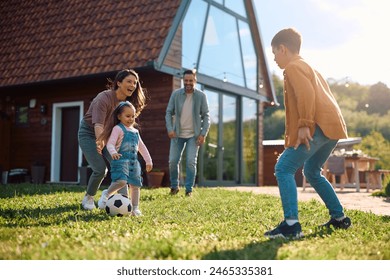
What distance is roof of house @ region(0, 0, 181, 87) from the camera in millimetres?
11508

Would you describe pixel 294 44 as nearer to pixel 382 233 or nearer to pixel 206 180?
pixel 382 233

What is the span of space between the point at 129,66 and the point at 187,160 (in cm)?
420

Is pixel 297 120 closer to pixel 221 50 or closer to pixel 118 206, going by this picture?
pixel 118 206

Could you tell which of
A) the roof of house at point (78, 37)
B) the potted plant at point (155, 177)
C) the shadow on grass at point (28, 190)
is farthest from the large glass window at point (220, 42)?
the shadow on grass at point (28, 190)

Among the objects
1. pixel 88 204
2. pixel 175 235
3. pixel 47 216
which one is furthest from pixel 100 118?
pixel 175 235

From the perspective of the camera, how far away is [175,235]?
3410 millimetres

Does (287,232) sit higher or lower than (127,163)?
lower

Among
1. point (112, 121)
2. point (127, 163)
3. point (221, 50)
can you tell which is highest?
point (221, 50)

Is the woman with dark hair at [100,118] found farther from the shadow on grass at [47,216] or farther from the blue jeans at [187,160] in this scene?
the blue jeans at [187,160]

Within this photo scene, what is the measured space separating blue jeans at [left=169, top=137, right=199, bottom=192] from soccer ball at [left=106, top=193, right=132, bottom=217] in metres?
2.88

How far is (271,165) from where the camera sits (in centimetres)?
1895

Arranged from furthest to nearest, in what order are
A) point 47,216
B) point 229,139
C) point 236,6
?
point 236,6 < point 229,139 < point 47,216

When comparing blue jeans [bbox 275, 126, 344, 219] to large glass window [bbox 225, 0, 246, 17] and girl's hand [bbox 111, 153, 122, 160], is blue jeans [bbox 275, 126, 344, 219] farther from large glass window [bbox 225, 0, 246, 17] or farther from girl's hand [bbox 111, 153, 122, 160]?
large glass window [bbox 225, 0, 246, 17]

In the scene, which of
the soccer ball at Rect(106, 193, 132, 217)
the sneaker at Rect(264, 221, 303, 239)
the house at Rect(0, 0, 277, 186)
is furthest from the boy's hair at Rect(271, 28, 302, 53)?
the house at Rect(0, 0, 277, 186)
